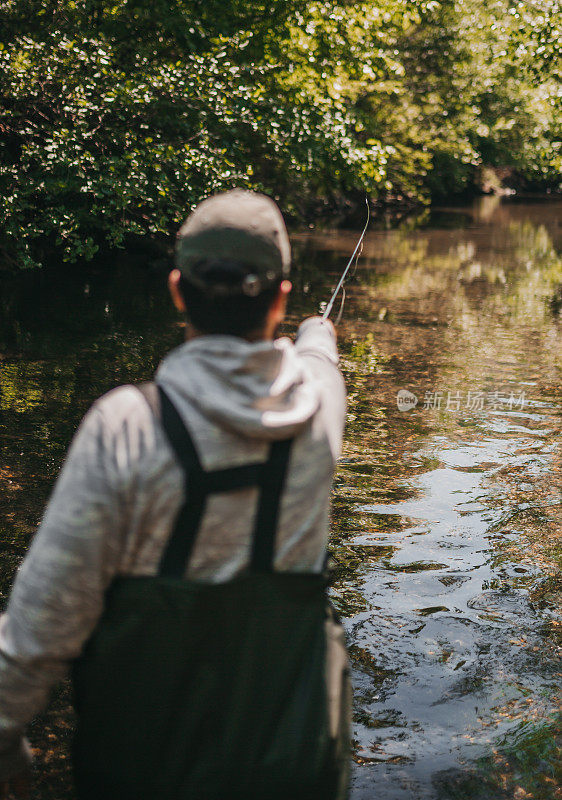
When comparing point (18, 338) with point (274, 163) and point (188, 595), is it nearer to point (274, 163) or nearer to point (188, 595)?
point (274, 163)

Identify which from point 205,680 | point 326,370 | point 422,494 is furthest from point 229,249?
point 422,494

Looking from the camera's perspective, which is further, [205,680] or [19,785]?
[19,785]

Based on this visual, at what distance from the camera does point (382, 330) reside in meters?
13.1

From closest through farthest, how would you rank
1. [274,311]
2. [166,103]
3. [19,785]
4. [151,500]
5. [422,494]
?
[151,500]
[274,311]
[19,785]
[422,494]
[166,103]

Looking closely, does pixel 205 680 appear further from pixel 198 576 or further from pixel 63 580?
pixel 63 580

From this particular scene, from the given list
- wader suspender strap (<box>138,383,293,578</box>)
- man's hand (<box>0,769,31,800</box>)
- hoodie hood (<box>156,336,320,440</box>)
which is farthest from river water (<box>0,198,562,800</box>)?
hoodie hood (<box>156,336,320,440</box>)

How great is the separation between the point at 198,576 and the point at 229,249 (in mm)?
642

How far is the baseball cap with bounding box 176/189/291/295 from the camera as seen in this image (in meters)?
1.66

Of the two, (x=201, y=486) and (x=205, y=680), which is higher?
(x=201, y=486)

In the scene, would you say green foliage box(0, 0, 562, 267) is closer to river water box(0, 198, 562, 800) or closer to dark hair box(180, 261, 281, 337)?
river water box(0, 198, 562, 800)

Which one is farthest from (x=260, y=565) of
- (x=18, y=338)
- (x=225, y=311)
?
(x=18, y=338)

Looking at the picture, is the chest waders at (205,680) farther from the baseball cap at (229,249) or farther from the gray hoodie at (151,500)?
the baseball cap at (229,249)

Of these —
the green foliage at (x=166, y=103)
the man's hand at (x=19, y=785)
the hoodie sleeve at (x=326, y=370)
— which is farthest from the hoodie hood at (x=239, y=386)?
the green foliage at (x=166, y=103)

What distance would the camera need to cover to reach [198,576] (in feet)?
5.45
